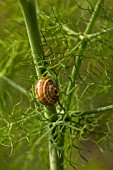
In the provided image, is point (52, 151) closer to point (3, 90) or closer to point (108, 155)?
point (3, 90)

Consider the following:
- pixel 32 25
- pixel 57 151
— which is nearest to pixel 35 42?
pixel 32 25

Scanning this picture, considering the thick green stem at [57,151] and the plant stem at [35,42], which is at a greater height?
the plant stem at [35,42]

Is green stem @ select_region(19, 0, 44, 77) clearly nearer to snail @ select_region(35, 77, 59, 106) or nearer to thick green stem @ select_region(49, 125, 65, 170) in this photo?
snail @ select_region(35, 77, 59, 106)

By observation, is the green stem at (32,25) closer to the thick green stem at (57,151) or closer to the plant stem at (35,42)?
the plant stem at (35,42)

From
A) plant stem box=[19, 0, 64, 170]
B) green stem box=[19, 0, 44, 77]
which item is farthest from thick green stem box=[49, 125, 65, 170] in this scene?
green stem box=[19, 0, 44, 77]

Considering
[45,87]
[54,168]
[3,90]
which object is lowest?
[54,168]

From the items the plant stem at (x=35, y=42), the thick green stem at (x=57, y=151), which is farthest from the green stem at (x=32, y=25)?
the thick green stem at (x=57, y=151)

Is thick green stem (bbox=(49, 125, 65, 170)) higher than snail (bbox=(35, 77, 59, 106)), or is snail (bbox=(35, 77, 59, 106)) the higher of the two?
snail (bbox=(35, 77, 59, 106))

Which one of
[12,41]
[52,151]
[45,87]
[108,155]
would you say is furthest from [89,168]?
[45,87]
